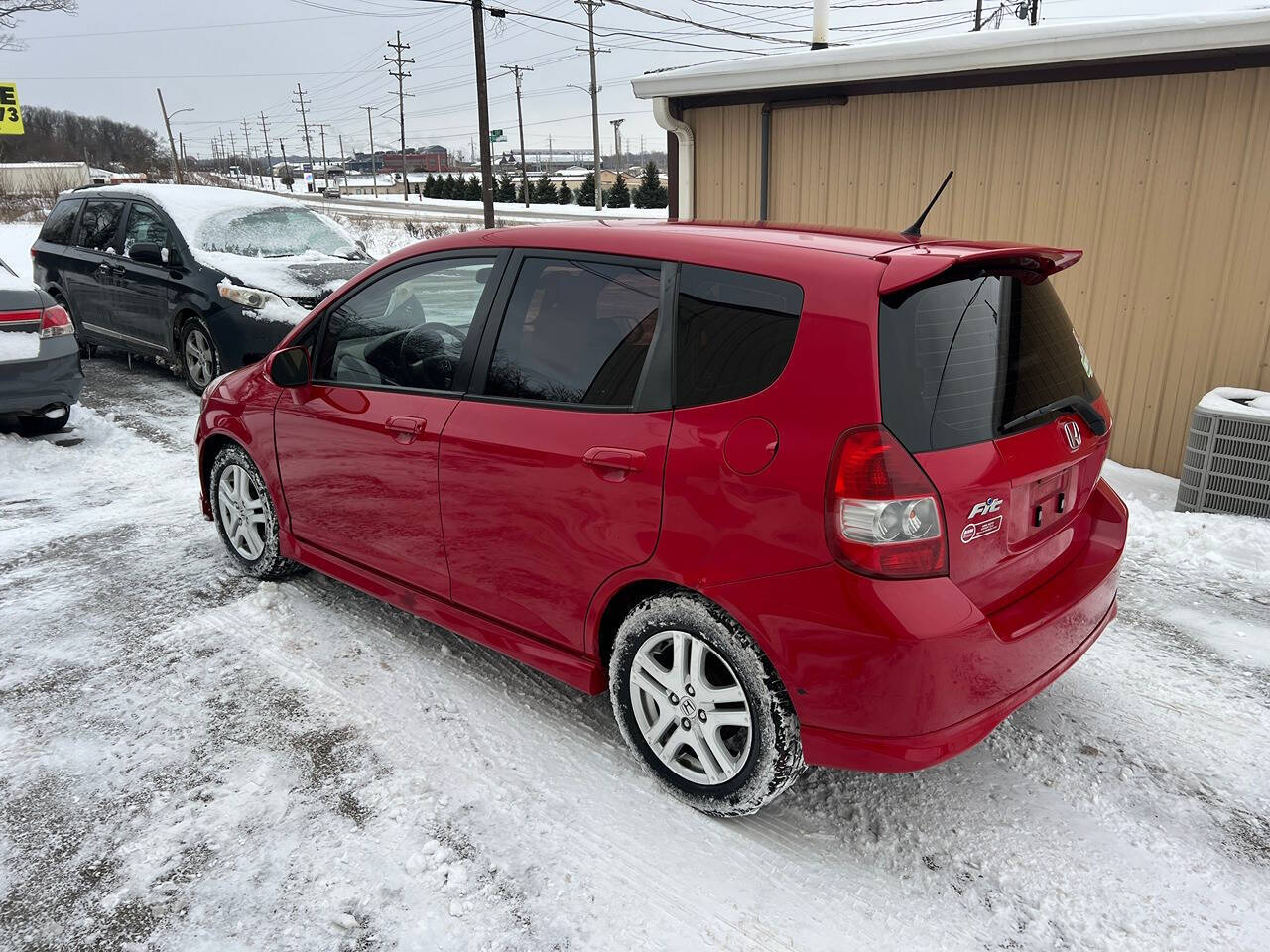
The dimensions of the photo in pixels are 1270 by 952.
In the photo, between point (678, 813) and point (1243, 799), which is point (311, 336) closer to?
point (678, 813)

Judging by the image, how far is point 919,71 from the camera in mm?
6340

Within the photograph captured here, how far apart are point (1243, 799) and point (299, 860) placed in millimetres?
2952

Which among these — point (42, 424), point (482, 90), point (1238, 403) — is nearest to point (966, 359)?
point (1238, 403)

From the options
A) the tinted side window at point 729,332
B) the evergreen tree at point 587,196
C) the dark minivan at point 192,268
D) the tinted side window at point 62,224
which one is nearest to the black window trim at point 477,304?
the tinted side window at point 729,332

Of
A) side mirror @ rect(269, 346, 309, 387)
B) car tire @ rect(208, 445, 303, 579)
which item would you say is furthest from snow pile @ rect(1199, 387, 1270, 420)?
car tire @ rect(208, 445, 303, 579)

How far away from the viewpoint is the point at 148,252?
7855mm

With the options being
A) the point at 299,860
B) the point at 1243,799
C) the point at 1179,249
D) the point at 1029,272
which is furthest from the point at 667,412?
the point at 1179,249

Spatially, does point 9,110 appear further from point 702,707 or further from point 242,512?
point 702,707

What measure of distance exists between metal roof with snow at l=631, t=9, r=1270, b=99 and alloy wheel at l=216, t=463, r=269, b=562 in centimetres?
534

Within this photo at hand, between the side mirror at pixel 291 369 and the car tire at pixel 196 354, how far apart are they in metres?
4.43

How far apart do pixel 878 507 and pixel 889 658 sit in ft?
1.26

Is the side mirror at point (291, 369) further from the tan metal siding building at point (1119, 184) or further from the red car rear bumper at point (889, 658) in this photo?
the tan metal siding building at point (1119, 184)

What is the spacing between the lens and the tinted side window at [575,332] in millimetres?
2693

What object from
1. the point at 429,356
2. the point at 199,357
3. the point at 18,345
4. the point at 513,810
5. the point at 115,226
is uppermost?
the point at 115,226
